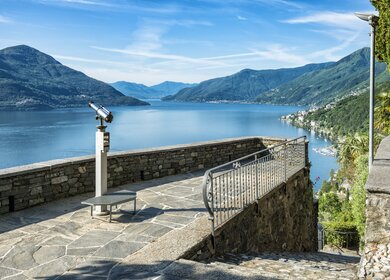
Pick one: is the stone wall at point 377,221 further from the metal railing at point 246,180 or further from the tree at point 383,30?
the tree at point 383,30

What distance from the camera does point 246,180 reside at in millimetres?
7387

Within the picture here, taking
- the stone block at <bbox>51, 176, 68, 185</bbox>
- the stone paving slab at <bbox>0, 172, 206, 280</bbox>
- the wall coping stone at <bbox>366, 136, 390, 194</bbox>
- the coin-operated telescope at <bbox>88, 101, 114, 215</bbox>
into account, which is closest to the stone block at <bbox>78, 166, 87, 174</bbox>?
the stone block at <bbox>51, 176, 68, 185</bbox>

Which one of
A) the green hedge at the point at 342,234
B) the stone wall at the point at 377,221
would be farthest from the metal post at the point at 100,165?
the green hedge at the point at 342,234

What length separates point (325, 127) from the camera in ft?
376

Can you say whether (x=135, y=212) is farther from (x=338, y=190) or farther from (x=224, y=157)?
(x=338, y=190)

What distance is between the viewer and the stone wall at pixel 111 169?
22.4 feet

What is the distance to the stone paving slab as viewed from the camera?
446 cm

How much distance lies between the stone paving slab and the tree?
1010 cm

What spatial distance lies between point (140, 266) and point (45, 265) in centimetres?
117

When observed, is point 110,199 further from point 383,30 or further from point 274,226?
point 383,30

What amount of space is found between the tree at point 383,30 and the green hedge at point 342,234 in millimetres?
17725

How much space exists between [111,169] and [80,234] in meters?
3.34

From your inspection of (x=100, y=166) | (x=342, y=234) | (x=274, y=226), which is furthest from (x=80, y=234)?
Answer: (x=342, y=234)

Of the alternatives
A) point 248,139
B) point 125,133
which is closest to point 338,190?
point 125,133
